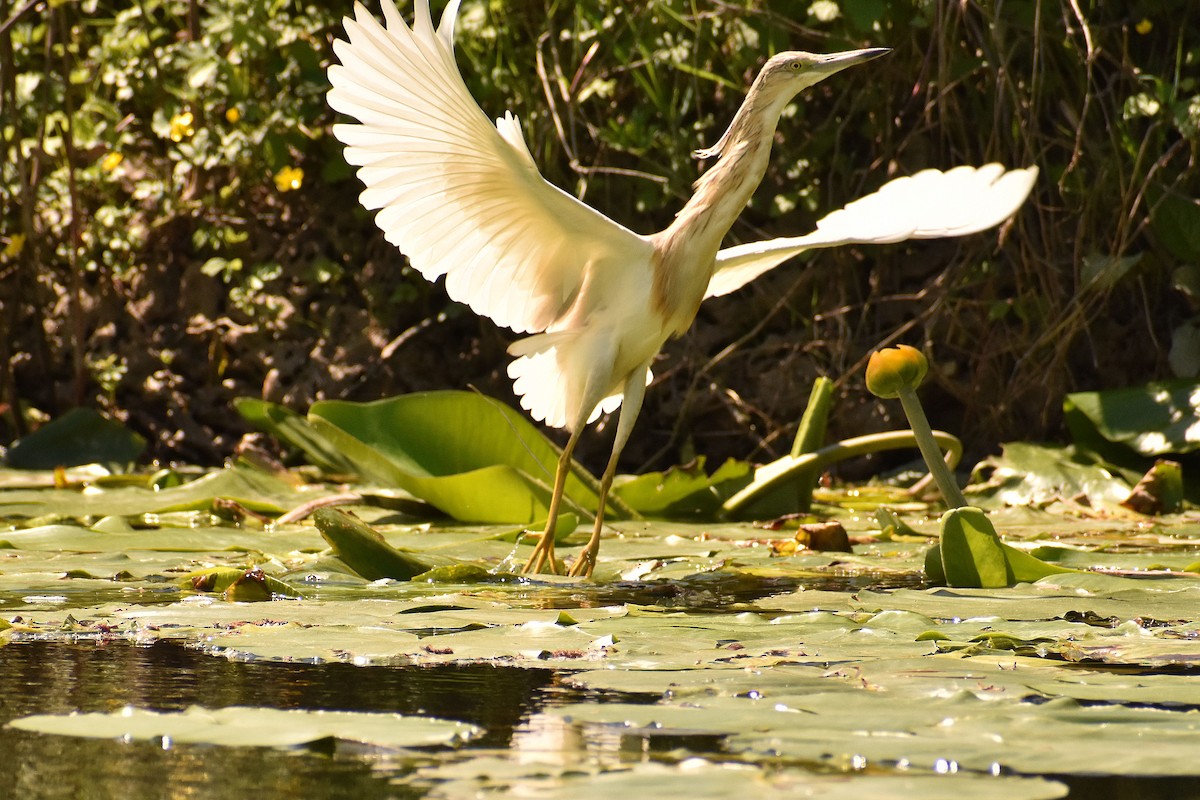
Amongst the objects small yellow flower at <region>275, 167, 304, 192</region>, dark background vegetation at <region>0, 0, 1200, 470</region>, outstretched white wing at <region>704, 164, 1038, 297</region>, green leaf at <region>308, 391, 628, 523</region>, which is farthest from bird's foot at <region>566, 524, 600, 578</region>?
small yellow flower at <region>275, 167, 304, 192</region>

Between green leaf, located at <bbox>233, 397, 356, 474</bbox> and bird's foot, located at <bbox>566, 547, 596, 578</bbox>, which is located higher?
green leaf, located at <bbox>233, 397, 356, 474</bbox>

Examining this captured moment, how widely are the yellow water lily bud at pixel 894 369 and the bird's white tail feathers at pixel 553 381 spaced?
74 centimetres

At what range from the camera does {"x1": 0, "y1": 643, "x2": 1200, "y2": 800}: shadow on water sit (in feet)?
3.58

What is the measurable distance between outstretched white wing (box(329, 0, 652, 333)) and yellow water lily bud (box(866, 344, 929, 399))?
25.9 inches

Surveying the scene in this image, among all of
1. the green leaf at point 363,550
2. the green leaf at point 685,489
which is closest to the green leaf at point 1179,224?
the green leaf at point 685,489

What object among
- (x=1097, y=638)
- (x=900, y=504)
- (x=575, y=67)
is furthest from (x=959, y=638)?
(x=575, y=67)

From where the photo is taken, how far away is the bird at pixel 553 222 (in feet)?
7.95

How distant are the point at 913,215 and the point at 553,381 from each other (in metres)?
0.84

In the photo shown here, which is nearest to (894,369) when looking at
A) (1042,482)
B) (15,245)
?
(1042,482)

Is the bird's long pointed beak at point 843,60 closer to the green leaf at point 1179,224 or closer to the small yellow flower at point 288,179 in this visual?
the green leaf at point 1179,224

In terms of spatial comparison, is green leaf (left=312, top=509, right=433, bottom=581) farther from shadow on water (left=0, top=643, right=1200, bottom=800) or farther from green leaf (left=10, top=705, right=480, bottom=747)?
green leaf (left=10, top=705, right=480, bottom=747)

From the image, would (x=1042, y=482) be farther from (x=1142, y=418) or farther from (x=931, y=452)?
(x=931, y=452)

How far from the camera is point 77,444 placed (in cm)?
440

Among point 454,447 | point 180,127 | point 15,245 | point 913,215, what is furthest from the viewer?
point 15,245
